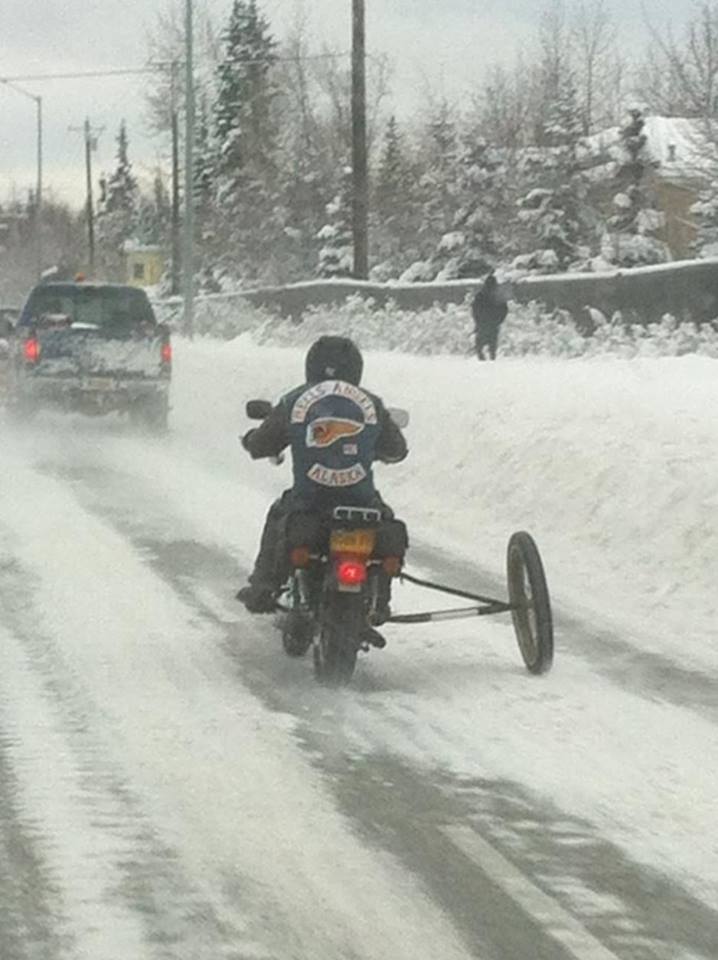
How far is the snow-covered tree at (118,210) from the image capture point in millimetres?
151625

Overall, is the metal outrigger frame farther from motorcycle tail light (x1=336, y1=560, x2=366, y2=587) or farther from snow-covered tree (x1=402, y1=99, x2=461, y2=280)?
snow-covered tree (x1=402, y1=99, x2=461, y2=280)

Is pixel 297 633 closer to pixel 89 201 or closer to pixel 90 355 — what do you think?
pixel 90 355

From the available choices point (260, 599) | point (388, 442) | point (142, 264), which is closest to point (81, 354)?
point (388, 442)

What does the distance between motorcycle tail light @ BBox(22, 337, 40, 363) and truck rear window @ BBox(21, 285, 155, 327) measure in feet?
2.40

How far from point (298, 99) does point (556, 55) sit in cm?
1392

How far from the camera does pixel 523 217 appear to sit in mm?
57812

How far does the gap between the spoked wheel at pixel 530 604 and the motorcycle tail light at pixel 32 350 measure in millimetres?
14631

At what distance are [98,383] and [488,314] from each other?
8.68m

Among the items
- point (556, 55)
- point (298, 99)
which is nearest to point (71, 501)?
point (556, 55)

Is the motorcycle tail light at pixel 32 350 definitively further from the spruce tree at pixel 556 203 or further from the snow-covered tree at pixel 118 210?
the snow-covered tree at pixel 118 210

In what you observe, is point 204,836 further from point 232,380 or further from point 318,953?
point 232,380

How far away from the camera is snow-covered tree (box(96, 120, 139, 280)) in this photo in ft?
497

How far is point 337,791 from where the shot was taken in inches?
264

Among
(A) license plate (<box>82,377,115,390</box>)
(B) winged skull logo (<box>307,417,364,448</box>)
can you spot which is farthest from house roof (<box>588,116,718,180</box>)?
(B) winged skull logo (<box>307,417,364,448</box>)
